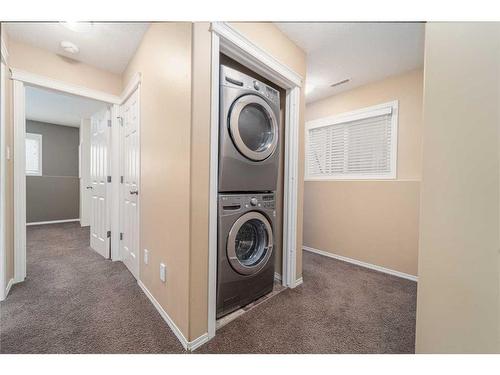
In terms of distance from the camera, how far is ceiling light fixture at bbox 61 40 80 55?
1859mm

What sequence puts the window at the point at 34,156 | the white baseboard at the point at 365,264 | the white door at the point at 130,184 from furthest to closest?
the window at the point at 34,156
the white baseboard at the point at 365,264
the white door at the point at 130,184

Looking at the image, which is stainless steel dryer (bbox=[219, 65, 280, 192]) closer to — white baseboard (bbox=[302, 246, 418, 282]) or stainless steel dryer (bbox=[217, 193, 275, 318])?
stainless steel dryer (bbox=[217, 193, 275, 318])

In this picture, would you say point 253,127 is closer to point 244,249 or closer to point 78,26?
point 244,249

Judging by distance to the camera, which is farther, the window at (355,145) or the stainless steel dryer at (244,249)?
the window at (355,145)

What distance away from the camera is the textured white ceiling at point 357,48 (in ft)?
5.29

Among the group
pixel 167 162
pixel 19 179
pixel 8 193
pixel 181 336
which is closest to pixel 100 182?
pixel 19 179

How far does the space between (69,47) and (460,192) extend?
3.04m

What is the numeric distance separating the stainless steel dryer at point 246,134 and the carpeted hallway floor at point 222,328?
0.95 meters

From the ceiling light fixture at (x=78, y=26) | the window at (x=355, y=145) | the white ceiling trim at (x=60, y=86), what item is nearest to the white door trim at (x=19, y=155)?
the white ceiling trim at (x=60, y=86)

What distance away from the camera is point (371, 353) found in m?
1.14

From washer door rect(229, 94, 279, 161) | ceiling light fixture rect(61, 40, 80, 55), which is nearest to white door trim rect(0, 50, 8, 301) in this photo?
ceiling light fixture rect(61, 40, 80, 55)

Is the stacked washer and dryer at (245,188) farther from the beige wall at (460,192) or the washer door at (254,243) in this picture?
the beige wall at (460,192)
